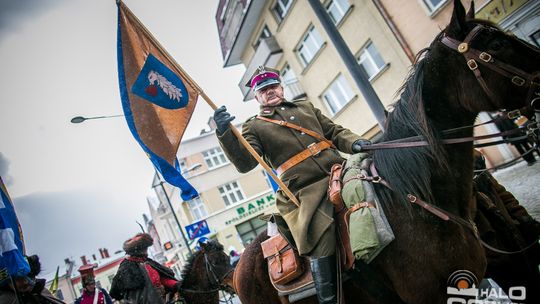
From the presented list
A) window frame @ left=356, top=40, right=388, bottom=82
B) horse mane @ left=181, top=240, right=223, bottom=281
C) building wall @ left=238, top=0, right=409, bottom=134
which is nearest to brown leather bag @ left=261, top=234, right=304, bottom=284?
horse mane @ left=181, top=240, right=223, bottom=281

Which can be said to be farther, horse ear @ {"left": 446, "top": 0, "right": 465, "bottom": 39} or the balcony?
the balcony

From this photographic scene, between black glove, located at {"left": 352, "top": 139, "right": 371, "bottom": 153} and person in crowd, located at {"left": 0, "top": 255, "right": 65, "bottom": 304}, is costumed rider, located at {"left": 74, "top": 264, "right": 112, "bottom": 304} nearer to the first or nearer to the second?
person in crowd, located at {"left": 0, "top": 255, "right": 65, "bottom": 304}

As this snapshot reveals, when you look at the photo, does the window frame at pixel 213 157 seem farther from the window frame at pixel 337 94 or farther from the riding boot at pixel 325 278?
the riding boot at pixel 325 278

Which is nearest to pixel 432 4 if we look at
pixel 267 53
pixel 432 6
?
pixel 432 6

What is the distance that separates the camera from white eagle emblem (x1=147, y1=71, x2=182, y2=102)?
3457 millimetres

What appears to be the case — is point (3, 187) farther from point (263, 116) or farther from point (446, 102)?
point (446, 102)

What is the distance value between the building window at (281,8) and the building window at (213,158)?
14.5 meters

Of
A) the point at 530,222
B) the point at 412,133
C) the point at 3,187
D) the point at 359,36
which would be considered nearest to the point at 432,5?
the point at 359,36

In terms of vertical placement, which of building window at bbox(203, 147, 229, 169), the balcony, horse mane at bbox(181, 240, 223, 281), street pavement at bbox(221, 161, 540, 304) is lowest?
street pavement at bbox(221, 161, 540, 304)

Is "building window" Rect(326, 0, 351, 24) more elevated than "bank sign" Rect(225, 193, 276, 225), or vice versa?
"building window" Rect(326, 0, 351, 24)

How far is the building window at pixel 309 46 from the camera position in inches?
632

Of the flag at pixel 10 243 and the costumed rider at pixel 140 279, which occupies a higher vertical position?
the flag at pixel 10 243

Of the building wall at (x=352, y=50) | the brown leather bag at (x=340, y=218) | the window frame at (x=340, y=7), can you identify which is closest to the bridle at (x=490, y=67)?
the brown leather bag at (x=340, y=218)

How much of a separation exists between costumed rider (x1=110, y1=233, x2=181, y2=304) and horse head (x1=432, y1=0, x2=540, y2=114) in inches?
228
